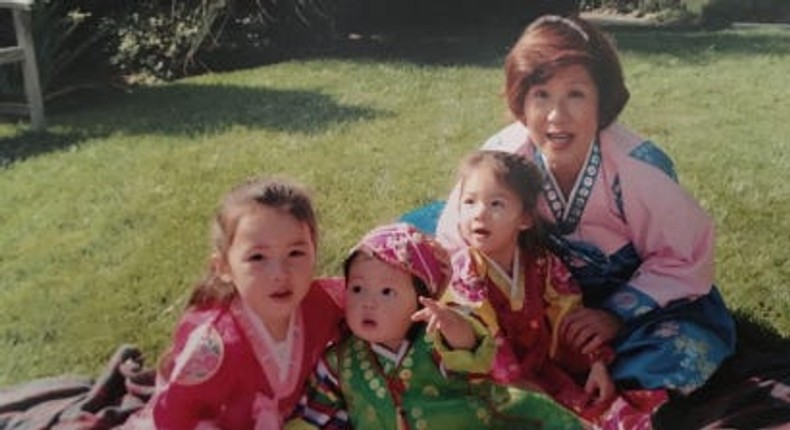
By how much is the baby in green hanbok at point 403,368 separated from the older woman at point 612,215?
20.4 inches

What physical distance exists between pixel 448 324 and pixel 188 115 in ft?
20.6

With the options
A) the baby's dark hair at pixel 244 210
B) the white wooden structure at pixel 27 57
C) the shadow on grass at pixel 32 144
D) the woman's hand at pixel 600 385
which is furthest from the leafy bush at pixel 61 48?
the woman's hand at pixel 600 385

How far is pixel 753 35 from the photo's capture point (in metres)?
14.2

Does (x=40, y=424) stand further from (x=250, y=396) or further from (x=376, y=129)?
(x=376, y=129)

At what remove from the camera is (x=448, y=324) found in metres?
3.02

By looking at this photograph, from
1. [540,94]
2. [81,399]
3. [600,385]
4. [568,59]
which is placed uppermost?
[568,59]

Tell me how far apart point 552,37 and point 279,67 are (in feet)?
25.4

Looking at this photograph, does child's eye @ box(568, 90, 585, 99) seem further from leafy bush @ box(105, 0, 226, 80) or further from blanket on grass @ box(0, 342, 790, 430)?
leafy bush @ box(105, 0, 226, 80)

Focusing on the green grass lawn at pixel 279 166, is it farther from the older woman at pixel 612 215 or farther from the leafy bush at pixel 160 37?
the older woman at pixel 612 215

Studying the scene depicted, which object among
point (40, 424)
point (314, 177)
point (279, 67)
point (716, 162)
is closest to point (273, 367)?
point (40, 424)

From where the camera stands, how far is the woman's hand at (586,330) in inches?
145

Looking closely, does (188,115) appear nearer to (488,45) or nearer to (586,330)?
(488,45)

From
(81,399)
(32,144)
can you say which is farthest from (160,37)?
(81,399)

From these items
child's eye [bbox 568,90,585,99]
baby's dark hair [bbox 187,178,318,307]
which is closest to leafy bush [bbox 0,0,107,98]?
child's eye [bbox 568,90,585,99]
